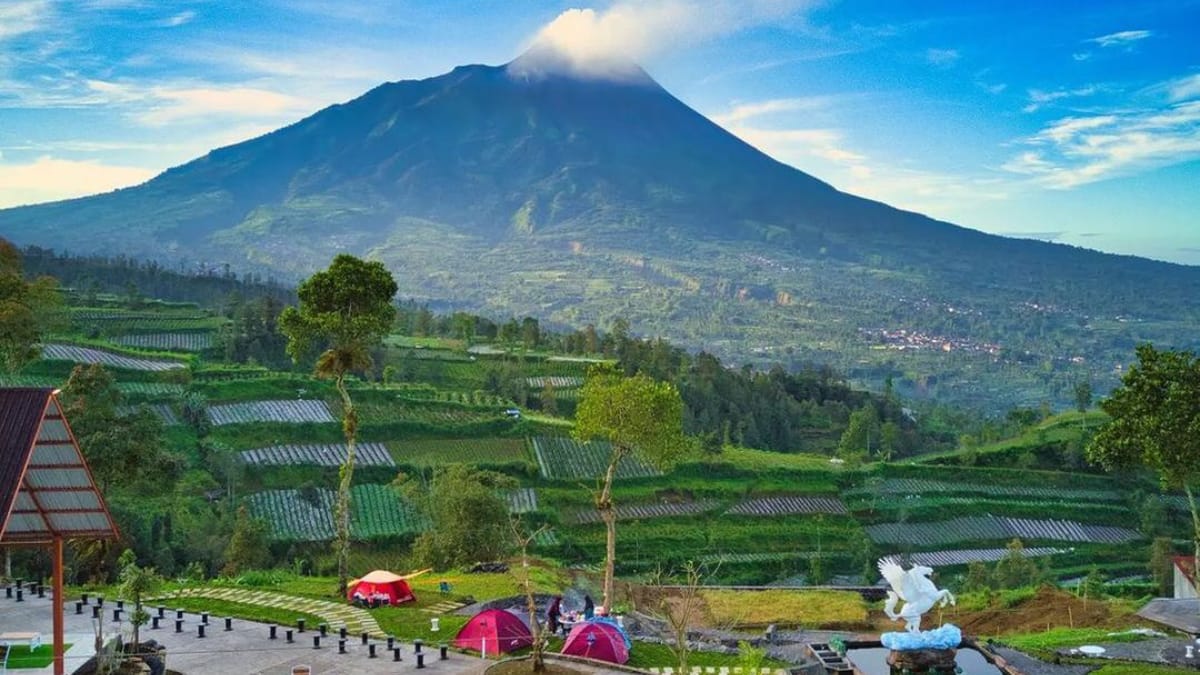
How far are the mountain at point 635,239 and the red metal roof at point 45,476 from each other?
9626 centimetres

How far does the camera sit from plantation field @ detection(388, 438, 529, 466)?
37.6 metres

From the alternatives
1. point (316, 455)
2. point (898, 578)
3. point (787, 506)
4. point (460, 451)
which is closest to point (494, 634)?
point (898, 578)

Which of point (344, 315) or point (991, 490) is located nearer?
point (344, 315)

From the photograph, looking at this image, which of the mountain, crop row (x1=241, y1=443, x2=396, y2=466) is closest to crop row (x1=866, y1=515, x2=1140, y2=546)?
crop row (x1=241, y1=443, x2=396, y2=466)

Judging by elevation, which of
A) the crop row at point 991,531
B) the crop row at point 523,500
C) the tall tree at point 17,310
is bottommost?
the crop row at point 991,531

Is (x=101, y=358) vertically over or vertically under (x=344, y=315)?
under

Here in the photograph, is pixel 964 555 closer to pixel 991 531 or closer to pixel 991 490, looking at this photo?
pixel 991 531

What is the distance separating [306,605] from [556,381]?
112ft

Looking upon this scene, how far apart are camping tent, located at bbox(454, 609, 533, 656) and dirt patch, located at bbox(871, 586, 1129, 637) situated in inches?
346

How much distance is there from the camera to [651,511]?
3759 cm

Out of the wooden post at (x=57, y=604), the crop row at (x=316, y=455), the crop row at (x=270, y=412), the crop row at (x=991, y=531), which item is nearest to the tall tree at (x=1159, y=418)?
the wooden post at (x=57, y=604)

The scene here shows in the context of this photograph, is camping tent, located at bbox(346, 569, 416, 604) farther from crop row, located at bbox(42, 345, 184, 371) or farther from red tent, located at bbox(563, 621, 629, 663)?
crop row, located at bbox(42, 345, 184, 371)

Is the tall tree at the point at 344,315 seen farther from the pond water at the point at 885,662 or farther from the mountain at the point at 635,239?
the mountain at the point at 635,239

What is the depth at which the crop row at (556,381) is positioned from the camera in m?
52.2
